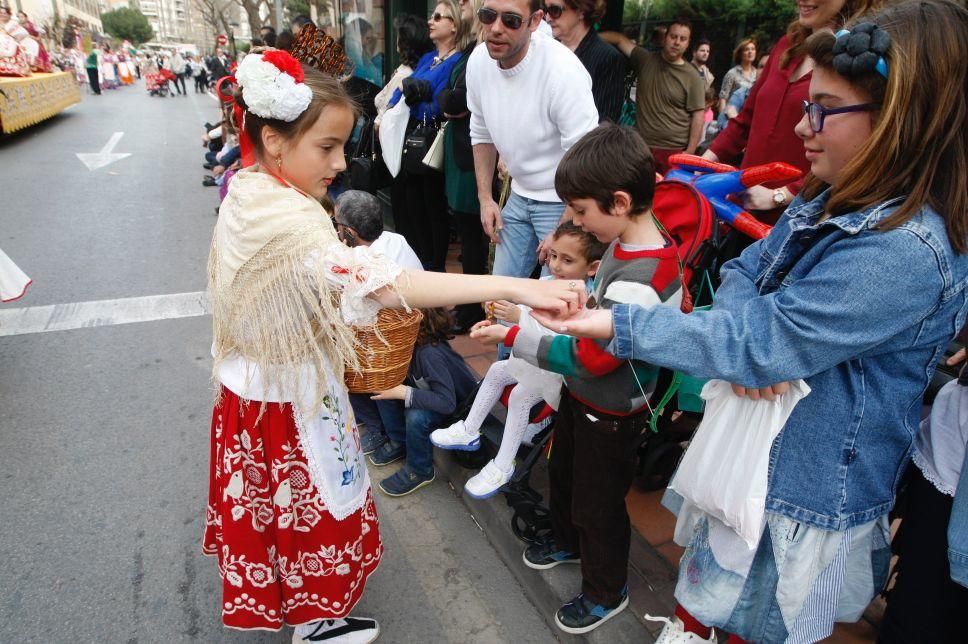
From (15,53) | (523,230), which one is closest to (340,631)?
(523,230)

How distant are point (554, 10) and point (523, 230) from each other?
1.27 m

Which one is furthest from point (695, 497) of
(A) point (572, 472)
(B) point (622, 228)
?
(B) point (622, 228)

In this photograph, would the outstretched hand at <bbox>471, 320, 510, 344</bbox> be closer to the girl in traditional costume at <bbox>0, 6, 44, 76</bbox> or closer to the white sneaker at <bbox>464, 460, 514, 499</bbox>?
the white sneaker at <bbox>464, 460, 514, 499</bbox>

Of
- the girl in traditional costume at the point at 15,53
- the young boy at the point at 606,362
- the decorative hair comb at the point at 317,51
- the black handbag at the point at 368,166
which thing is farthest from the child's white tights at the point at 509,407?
the girl in traditional costume at the point at 15,53

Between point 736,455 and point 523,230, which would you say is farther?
point 523,230

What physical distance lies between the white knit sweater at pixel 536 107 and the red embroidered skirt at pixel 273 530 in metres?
1.80

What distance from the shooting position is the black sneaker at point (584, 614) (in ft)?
6.48

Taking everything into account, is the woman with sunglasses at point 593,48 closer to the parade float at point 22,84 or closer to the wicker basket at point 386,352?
the wicker basket at point 386,352

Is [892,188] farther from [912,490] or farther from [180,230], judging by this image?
[180,230]

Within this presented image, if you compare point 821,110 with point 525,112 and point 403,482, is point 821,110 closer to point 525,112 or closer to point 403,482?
point 525,112

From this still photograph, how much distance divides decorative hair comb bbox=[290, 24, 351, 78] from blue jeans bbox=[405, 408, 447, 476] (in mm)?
2000

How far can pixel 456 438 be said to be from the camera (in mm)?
2600

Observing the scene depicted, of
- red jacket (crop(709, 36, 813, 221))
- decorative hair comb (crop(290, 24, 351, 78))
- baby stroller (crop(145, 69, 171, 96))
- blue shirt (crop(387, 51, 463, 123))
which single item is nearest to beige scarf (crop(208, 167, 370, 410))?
→ red jacket (crop(709, 36, 813, 221))

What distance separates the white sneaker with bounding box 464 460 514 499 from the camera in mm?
2393
